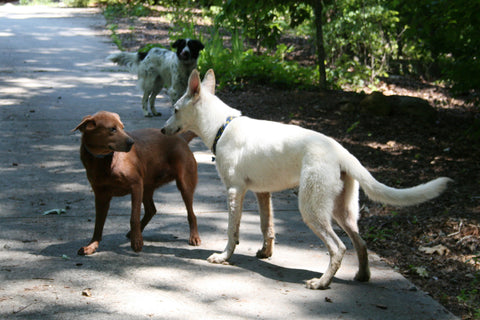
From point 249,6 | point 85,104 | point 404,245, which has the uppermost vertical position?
point 249,6

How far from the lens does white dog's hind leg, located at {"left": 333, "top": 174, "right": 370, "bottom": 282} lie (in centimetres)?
425

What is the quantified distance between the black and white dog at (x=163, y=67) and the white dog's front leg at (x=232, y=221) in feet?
18.9

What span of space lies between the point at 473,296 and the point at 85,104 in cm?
822

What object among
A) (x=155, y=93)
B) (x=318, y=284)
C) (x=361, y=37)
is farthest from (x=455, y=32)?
(x=361, y=37)

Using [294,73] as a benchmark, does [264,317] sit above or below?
below

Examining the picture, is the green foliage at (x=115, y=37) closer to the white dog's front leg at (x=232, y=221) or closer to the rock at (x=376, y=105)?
the rock at (x=376, y=105)

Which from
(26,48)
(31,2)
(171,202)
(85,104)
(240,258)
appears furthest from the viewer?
(31,2)

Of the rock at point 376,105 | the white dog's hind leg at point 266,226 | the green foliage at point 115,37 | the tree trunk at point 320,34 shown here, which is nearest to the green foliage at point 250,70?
the tree trunk at point 320,34

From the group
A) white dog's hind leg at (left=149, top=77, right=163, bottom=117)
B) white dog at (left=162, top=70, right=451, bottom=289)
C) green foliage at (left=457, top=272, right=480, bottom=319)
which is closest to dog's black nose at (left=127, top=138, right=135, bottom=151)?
white dog at (left=162, top=70, right=451, bottom=289)

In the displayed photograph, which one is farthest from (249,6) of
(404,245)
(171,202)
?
(404,245)

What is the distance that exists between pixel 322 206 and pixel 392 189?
530mm

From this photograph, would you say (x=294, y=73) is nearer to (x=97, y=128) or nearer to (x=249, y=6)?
(x=249, y=6)

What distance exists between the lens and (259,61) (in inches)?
504

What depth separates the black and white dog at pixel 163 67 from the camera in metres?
9.94
